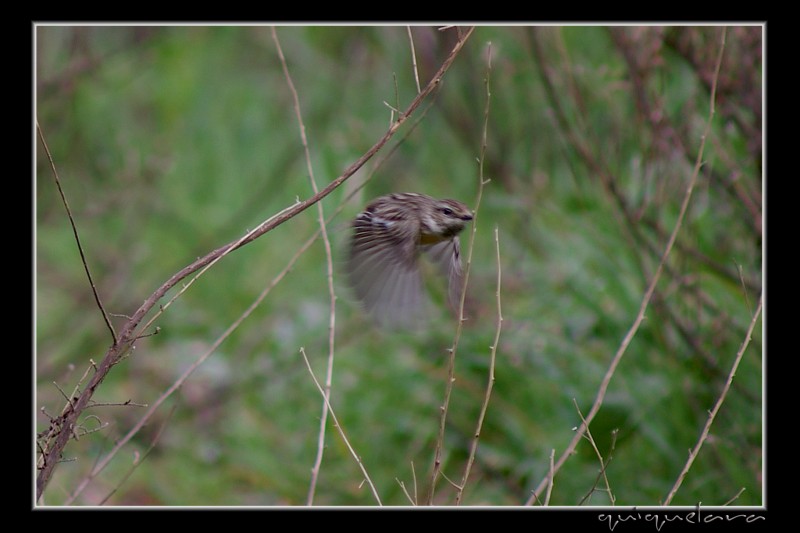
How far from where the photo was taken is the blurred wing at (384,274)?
2379 millimetres

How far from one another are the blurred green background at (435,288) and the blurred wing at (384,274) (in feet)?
0.43

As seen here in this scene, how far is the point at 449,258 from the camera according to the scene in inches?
107

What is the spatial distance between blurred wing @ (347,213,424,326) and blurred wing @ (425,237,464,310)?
8.1 inches

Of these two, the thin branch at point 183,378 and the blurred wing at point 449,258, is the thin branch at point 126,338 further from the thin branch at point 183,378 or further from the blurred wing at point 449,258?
the blurred wing at point 449,258

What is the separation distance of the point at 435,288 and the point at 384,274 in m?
1.45

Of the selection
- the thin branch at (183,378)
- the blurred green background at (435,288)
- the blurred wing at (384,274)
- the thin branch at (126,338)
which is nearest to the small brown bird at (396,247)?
the blurred wing at (384,274)

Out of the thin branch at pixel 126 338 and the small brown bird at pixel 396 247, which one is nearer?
the thin branch at pixel 126 338

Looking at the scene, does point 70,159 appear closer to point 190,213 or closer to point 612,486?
point 190,213

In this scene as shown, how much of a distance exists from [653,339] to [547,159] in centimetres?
130

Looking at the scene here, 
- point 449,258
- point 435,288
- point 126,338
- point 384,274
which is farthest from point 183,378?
point 435,288

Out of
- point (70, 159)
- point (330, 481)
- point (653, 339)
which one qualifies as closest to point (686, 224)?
point (653, 339)

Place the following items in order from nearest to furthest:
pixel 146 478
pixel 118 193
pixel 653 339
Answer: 1. pixel 653 339
2. pixel 146 478
3. pixel 118 193

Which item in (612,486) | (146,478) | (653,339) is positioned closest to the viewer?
(612,486)

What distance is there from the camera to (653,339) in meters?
3.23
